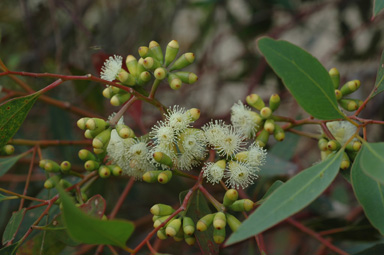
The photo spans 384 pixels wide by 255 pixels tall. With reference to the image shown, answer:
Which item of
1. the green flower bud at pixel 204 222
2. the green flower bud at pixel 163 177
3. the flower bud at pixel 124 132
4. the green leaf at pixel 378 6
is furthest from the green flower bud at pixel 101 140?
the green leaf at pixel 378 6

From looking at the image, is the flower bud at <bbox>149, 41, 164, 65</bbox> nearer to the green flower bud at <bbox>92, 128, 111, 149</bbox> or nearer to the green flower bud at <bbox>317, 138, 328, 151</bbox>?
the green flower bud at <bbox>92, 128, 111, 149</bbox>

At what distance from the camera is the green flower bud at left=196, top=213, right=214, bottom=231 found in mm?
832

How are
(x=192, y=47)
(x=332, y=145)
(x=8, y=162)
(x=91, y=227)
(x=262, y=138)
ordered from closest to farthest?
(x=91, y=227) < (x=332, y=145) < (x=262, y=138) < (x=8, y=162) < (x=192, y=47)

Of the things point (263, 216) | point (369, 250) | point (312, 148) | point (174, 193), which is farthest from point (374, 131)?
point (263, 216)

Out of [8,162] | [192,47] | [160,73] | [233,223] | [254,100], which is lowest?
[192,47]

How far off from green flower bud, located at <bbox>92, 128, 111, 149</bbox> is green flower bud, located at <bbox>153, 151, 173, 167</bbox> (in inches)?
4.5

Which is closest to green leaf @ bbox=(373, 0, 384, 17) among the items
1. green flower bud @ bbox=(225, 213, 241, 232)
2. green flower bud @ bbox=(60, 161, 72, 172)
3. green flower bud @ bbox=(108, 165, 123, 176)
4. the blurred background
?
green flower bud @ bbox=(225, 213, 241, 232)

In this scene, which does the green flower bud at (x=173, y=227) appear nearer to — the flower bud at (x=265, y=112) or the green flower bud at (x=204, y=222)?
the green flower bud at (x=204, y=222)

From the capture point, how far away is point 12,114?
3.01 ft

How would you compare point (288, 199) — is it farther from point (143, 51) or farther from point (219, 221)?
point (143, 51)

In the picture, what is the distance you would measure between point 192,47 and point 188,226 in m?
1.86

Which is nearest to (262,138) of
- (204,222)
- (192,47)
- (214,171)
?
(214,171)

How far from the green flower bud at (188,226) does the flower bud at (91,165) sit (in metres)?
0.24

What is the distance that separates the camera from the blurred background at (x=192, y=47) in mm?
1852
